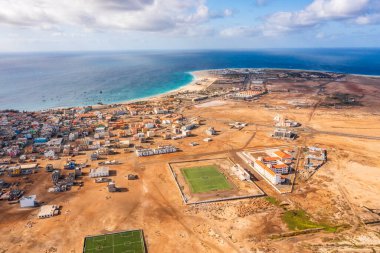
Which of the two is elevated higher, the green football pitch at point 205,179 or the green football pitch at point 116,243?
the green football pitch at point 205,179

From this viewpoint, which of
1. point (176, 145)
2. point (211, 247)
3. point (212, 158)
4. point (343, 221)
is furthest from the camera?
point (176, 145)

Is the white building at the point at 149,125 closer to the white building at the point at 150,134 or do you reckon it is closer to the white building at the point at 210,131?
the white building at the point at 150,134

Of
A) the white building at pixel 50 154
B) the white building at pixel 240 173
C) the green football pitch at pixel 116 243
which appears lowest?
the white building at pixel 50 154

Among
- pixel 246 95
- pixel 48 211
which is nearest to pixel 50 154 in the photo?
pixel 48 211

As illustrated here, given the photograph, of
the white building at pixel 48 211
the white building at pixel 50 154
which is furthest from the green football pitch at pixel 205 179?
the white building at pixel 50 154

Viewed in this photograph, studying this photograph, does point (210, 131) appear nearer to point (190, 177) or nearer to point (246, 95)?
point (190, 177)

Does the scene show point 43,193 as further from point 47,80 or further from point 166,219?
point 47,80

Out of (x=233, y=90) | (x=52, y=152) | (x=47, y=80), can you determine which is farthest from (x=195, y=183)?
(x=47, y=80)
